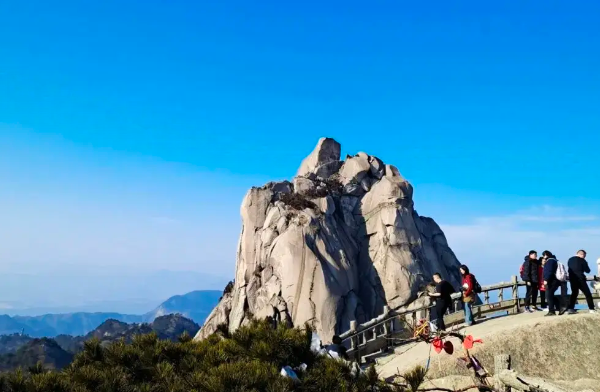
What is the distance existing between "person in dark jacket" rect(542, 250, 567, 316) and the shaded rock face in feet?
60.4

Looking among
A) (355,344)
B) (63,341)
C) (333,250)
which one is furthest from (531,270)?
(63,341)

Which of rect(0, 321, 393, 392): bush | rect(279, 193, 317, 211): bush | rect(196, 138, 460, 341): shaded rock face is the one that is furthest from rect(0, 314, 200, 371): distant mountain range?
rect(279, 193, 317, 211): bush

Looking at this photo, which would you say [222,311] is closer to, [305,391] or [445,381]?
[445,381]

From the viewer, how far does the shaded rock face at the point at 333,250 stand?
109ft

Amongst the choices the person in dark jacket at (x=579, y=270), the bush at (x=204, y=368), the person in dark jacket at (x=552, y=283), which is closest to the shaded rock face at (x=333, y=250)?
the person in dark jacket at (x=552, y=283)

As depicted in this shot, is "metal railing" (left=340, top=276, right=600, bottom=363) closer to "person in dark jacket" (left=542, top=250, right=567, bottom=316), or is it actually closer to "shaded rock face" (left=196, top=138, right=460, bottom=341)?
"person in dark jacket" (left=542, top=250, right=567, bottom=316)

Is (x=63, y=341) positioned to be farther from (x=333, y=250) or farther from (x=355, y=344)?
(x=355, y=344)

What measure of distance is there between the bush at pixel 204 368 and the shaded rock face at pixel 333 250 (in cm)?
2394

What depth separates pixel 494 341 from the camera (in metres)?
12.7

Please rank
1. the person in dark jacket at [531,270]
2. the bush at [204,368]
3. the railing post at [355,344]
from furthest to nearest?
the person in dark jacket at [531,270] < the railing post at [355,344] < the bush at [204,368]

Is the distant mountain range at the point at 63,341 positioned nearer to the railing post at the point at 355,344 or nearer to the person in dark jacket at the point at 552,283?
the railing post at the point at 355,344

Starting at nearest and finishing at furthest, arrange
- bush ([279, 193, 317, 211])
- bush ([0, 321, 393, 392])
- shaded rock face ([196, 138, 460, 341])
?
bush ([0, 321, 393, 392])
shaded rock face ([196, 138, 460, 341])
bush ([279, 193, 317, 211])

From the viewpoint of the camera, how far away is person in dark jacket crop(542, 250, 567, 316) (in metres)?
13.2

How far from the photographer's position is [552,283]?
13453mm
